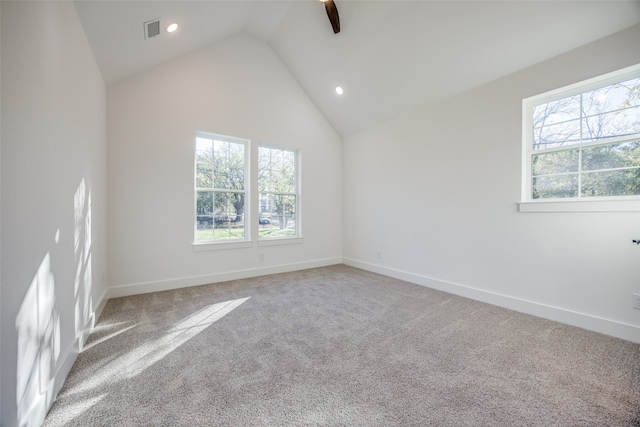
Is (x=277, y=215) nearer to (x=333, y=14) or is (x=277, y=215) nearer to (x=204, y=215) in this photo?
(x=204, y=215)

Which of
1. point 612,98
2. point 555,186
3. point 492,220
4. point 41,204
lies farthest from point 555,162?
point 41,204

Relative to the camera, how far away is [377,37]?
3236 millimetres

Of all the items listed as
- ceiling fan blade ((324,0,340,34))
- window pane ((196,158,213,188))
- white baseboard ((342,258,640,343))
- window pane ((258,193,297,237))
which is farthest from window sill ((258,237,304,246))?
ceiling fan blade ((324,0,340,34))

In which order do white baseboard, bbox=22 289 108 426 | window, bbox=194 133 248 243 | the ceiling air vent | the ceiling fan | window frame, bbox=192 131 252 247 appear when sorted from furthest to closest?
window, bbox=194 133 248 243 → window frame, bbox=192 131 252 247 → the ceiling fan → the ceiling air vent → white baseboard, bbox=22 289 108 426

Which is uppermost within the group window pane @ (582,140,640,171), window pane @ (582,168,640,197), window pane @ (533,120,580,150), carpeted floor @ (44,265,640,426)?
window pane @ (533,120,580,150)

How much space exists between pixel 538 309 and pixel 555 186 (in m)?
1.26

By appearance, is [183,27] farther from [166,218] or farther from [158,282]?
[158,282]

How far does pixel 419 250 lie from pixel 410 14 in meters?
2.92

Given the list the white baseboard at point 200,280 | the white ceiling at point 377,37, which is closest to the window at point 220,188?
the white baseboard at point 200,280

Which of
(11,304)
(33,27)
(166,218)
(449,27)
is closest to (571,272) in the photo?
(449,27)

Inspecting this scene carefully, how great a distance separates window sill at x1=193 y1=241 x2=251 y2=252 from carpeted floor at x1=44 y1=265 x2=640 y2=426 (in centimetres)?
99

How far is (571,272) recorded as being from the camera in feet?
8.13

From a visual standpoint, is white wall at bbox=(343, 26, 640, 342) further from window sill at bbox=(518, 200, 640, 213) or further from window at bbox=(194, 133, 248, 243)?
window at bbox=(194, 133, 248, 243)

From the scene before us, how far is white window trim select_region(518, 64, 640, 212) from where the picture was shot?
86.7 inches
